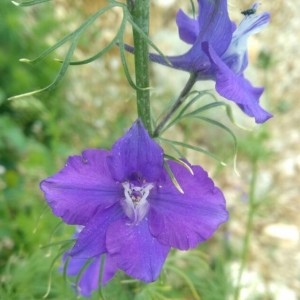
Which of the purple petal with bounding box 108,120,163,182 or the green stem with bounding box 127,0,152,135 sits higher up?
the green stem with bounding box 127,0,152,135

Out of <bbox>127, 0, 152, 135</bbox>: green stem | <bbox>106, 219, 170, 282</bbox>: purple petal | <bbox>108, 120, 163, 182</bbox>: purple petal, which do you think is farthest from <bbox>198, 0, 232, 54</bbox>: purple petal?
<bbox>106, 219, 170, 282</bbox>: purple petal

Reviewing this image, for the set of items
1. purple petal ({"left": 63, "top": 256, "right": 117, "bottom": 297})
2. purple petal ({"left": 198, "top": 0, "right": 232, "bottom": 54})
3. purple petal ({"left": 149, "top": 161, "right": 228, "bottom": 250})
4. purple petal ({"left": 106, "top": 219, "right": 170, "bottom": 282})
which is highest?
purple petal ({"left": 198, "top": 0, "right": 232, "bottom": 54})

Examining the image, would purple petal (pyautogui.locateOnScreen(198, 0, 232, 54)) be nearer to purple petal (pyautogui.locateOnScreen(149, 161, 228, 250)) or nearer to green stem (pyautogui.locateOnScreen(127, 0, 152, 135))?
green stem (pyautogui.locateOnScreen(127, 0, 152, 135))

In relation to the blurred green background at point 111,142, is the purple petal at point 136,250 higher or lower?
higher


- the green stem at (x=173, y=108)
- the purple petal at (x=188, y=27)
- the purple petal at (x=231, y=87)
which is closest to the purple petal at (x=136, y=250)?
the green stem at (x=173, y=108)

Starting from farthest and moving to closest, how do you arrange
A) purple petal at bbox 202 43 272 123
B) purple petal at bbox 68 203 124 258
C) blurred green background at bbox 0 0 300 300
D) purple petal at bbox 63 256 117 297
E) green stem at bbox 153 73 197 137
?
1. blurred green background at bbox 0 0 300 300
2. purple petal at bbox 63 256 117 297
3. green stem at bbox 153 73 197 137
4. purple petal at bbox 68 203 124 258
5. purple petal at bbox 202 43 272 123

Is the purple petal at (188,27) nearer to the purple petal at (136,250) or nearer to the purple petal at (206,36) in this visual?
the purple petal at (206,36)

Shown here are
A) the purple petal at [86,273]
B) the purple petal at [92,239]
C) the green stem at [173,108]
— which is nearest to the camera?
the purple petal at [92,239]
